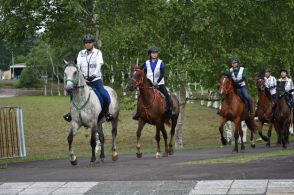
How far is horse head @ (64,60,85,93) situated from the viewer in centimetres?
1583

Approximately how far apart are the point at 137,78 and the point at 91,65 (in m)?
1.49

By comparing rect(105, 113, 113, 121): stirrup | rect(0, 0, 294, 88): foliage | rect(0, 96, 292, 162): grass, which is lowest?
rect(0, 96, 292, 162): grass

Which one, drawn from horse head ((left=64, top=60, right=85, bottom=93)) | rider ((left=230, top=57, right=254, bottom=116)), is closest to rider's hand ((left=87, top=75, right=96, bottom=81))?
horse head ((left=64, top=60, right=85, bottom=93))

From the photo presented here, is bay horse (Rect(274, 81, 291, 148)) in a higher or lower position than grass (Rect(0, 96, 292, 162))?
higher

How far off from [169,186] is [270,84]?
50.9 feet

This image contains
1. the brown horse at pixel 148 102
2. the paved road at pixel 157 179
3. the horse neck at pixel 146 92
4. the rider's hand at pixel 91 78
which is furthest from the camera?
the horse neck at pixel 146 92

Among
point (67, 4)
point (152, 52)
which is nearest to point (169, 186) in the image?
point (152, 52)

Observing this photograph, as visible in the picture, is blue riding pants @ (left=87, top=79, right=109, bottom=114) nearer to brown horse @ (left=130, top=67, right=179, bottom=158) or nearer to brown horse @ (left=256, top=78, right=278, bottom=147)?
brown horse @ (left=130, top=67, right=179, bottom=158)

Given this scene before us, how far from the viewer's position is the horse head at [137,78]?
702 inches

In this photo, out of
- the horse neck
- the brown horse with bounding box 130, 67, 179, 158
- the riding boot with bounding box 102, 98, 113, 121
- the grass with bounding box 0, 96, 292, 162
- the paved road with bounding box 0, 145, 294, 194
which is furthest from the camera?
the grass with bounding box 0, 96, 292, 162

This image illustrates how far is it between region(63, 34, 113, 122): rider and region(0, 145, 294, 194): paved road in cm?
208

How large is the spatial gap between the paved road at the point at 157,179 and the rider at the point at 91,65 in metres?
2.08

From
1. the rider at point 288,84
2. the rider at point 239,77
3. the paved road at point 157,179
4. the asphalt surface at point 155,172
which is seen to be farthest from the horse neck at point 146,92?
the rider at point 288,84

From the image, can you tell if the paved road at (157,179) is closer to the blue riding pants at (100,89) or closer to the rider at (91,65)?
the blue riding pants at (100,89)
